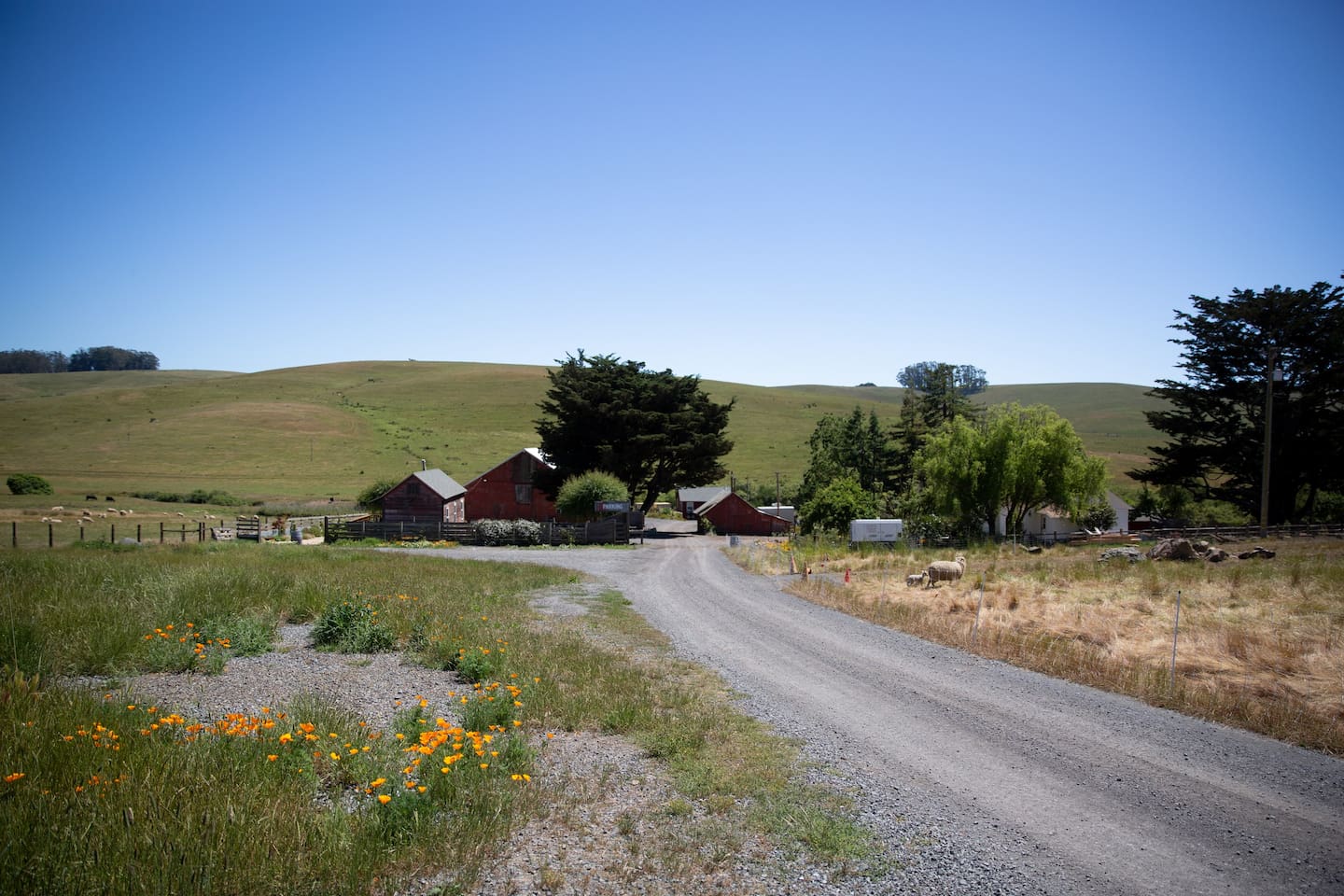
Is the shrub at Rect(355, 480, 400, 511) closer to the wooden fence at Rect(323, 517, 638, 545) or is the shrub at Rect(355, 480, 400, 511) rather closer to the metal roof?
the metal roof

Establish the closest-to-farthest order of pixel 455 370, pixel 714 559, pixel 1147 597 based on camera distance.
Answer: pixel 1147 597 → pixel 714 559 → pixel 455 370

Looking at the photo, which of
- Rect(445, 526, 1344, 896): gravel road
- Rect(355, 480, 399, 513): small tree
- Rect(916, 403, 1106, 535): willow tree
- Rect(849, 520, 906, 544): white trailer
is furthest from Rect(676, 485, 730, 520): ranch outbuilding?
Rect(445, 526, 1344, 896): gravel road

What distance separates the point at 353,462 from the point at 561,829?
93.9 meters

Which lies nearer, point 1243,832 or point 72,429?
point 1243,832

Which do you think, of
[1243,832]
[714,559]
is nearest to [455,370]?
[714,559]

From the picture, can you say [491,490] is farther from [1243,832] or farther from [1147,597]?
[1243,832]

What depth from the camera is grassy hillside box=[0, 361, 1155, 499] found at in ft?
275

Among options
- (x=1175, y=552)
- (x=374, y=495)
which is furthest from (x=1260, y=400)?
(x=374, y=495)

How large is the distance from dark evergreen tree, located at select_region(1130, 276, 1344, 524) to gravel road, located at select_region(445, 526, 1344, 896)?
46.7 m

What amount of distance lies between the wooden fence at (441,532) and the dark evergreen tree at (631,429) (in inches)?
347

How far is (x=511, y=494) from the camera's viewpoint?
58.3 metres

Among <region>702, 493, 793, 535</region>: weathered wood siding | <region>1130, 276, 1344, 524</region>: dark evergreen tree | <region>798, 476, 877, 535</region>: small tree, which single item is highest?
<region>1130, 276, 1344, 524</region>: dark evergreen tree

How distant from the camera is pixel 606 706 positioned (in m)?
9.66

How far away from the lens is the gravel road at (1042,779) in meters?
5.96
